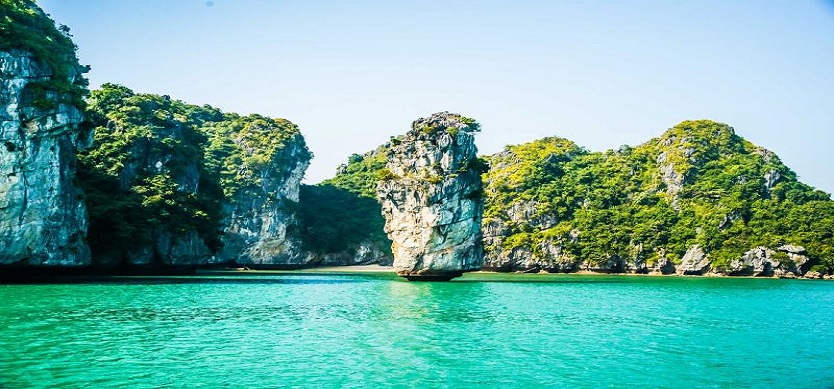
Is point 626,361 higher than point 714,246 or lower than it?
lower

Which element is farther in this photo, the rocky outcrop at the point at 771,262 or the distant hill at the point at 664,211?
the distant hill at the point at 664,211

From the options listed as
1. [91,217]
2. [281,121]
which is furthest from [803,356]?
[281,121]

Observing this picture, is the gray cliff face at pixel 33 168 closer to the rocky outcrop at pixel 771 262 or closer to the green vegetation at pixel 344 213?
the green vegetation at pixel 344 213

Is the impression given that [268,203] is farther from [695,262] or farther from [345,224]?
[695,262]

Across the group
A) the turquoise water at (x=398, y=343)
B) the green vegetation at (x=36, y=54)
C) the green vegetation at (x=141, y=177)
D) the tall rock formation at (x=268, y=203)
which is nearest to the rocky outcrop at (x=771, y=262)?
the turquoise water at (x=398, y=343)

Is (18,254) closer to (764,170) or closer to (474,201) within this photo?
(474,201)

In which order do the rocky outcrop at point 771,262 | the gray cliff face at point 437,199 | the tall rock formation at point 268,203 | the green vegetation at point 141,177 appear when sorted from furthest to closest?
the tall rock formation at point 268,203 → the rocky outcrop at point 771,262 → the gray cliff face at point 437,199 → the green vegetation at point 141,177

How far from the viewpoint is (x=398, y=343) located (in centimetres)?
2058

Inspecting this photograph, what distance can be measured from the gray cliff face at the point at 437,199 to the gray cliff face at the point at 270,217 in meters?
46.8

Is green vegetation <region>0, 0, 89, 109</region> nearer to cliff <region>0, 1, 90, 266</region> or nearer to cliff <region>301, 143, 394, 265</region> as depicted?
cliff <region>0, 1, 90, 266</region>

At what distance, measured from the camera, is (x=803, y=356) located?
762 inches

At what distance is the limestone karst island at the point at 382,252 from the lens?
17.7 m

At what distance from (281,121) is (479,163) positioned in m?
60.5

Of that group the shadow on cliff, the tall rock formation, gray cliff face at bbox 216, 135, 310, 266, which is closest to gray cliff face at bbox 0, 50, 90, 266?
gray cliff face at bbox 216, 135, 310, 266
